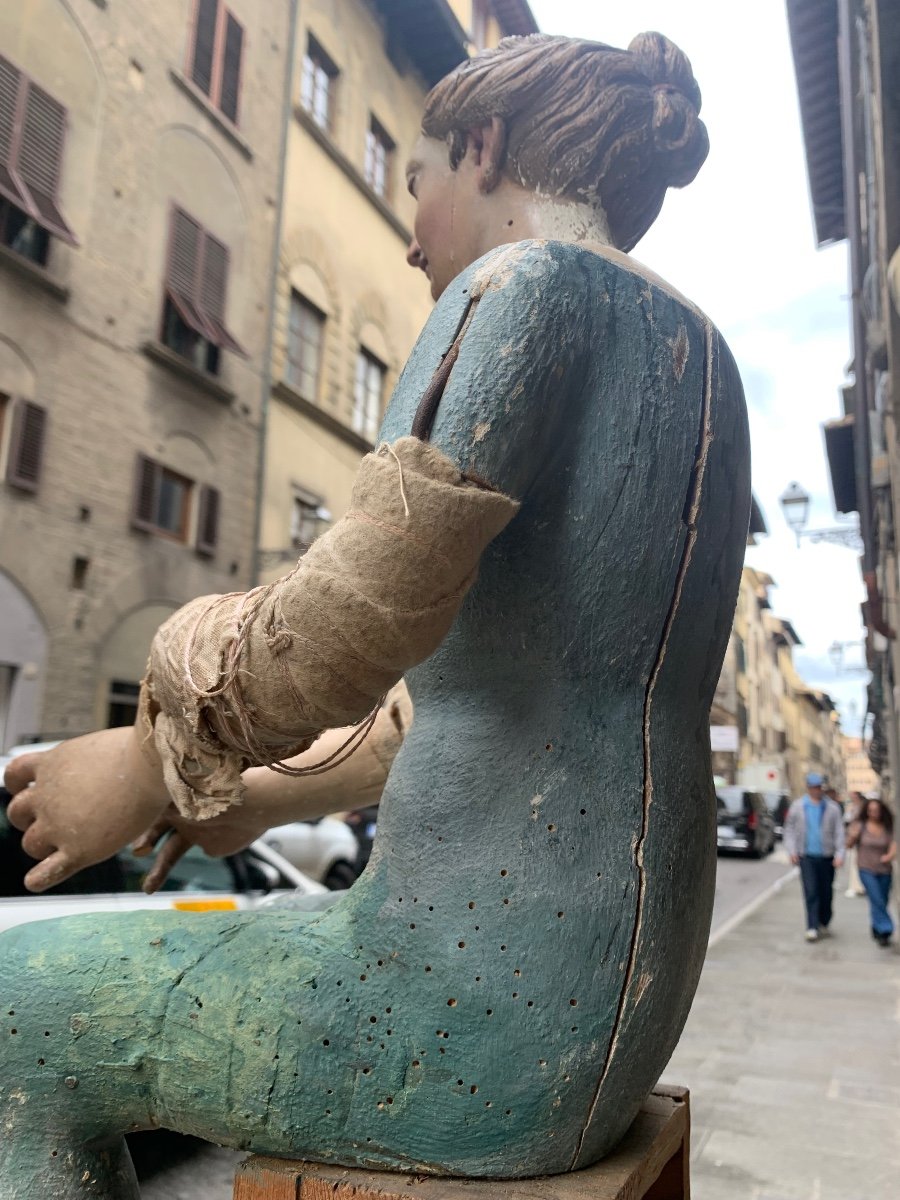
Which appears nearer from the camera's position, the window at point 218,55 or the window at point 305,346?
the window at point 218,55

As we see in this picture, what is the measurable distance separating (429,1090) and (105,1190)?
337 mm

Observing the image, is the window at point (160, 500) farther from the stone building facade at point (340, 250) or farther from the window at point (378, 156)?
the window at point (378, 156)

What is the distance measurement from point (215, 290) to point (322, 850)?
787 centimetres

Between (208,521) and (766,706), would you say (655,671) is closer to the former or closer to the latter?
(208,521)

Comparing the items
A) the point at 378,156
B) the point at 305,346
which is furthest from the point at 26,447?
the point at 378,156

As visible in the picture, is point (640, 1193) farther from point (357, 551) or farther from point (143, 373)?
point (143, 373)

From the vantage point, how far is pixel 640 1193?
0.98 meters

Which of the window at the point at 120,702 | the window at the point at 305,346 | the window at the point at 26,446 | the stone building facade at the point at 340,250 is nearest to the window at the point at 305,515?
the stone building facade at the point at 340,250

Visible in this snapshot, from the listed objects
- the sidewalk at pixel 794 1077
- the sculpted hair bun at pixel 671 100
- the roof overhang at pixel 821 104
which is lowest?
the sidewalk at pixel 794 1077

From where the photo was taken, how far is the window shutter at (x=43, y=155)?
34.2 ft

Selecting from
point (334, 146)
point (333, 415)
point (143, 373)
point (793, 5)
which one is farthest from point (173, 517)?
point (793, 5)

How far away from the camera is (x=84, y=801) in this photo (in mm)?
1198

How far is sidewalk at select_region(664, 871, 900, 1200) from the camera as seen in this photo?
369 cm

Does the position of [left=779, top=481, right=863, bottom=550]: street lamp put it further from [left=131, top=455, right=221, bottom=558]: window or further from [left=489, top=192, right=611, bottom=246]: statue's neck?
[left=489, top=192, right=611, bottom=246]: statue's neck
